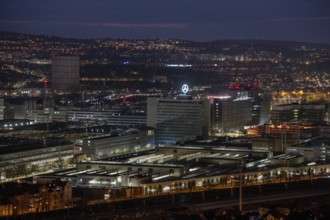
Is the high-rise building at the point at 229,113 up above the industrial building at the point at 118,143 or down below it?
above

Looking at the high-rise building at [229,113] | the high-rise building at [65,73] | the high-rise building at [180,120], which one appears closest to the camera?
the high-rise building at [180,120]

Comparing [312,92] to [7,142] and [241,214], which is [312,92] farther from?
[241,214]

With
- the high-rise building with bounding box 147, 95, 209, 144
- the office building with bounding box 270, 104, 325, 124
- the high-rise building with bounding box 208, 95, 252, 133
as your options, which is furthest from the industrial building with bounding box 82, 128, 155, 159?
the office building with bounding box 270, 104, 325, 124

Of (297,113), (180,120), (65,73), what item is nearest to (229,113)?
(297,113)

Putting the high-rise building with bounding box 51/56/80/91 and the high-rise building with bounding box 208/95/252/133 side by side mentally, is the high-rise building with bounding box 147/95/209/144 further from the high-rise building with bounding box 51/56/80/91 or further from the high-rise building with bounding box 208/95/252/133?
the high-rise building with bounding box 51/56/80/91

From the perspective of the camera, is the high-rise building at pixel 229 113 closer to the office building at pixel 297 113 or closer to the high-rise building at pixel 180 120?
the office building at pixel 297 113

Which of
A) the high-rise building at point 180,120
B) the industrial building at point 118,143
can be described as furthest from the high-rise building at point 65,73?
the industrial building at point 118,143

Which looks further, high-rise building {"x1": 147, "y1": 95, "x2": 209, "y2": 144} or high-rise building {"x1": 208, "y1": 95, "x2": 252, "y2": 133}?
high-rise building {"x1": 208, "y1": 95, "x2": 252, "y2": 133}

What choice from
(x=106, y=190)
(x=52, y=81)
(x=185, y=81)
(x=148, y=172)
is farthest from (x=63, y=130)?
(x=185, y=81)
